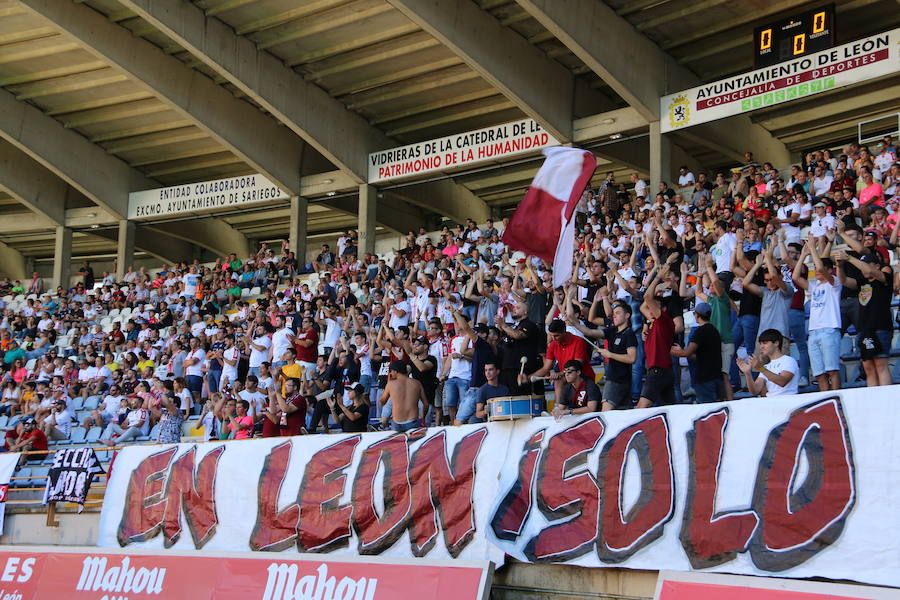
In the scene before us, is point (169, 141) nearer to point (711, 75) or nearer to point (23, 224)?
point (23, 224)

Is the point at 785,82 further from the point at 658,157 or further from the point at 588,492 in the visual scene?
the point at 588,492

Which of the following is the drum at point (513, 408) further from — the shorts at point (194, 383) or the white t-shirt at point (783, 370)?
the shorts at point (194, 383)

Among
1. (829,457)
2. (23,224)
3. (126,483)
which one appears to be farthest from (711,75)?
(23,224)

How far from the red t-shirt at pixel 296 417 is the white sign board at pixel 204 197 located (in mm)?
15060

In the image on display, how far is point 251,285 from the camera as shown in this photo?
26.2m

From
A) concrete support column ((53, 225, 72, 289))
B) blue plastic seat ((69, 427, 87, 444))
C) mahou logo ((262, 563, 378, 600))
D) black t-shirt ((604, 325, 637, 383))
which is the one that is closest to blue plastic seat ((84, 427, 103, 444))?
blue plastic seat ((69, 427, 87, 444))

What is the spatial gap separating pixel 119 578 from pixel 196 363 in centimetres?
864

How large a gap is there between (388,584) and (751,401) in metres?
3.43

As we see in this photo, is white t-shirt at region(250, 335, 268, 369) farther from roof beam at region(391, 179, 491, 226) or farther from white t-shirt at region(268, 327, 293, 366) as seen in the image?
roof beam at region(391, 179, 491, 226)

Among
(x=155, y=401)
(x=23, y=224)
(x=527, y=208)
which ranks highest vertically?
(x=23, y=224)

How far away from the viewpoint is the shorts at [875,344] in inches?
376

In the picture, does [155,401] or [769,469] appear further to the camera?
[155,401]

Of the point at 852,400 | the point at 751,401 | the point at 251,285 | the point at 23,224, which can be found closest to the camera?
the point at 852,400

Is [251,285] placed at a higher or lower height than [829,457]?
higher
